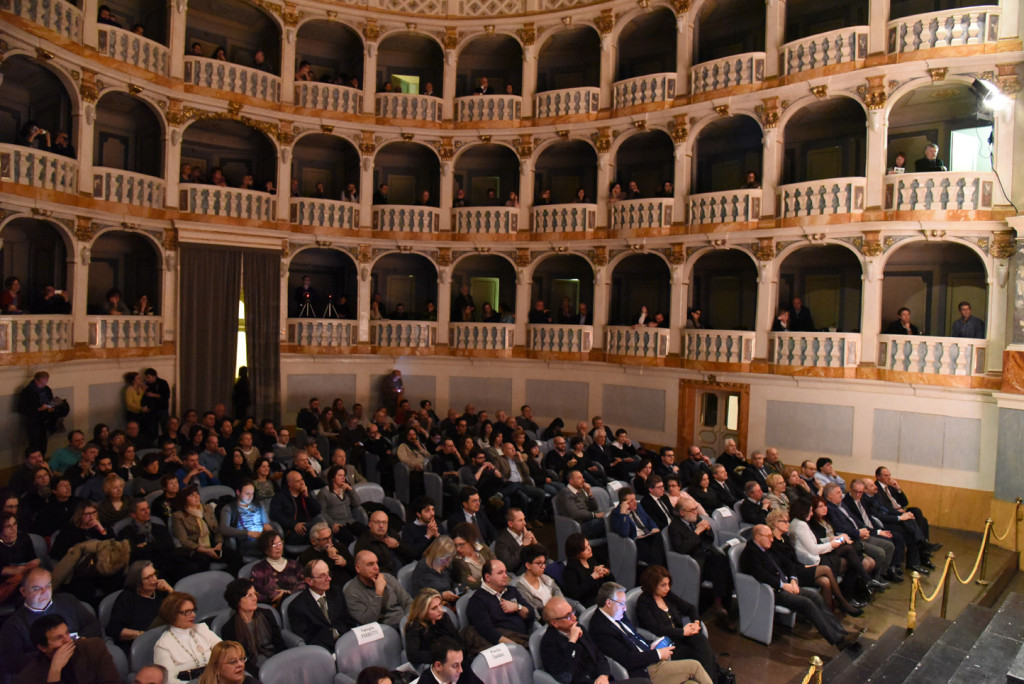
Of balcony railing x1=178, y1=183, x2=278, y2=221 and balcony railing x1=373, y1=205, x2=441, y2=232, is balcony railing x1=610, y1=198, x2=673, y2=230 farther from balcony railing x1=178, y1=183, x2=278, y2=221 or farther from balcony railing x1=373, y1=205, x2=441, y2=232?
balcony railing x1=178, y1=183, x2=278, y2=221

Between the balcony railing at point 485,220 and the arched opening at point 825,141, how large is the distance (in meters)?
7.06

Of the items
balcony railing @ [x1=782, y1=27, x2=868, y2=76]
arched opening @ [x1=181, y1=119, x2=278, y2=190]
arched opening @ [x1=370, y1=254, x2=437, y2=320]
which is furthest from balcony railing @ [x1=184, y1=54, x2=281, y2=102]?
balcony railing @ [x1=782, y1=27, x2=868, y2=76]

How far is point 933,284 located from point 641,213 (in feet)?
21.8

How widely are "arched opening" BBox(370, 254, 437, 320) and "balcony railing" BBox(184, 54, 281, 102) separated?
5.54 m

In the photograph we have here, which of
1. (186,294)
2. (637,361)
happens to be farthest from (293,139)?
(637,361)

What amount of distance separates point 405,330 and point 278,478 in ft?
32.8

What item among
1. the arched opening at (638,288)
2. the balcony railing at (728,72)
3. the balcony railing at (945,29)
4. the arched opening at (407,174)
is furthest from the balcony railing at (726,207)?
the arched opening at (407,174)

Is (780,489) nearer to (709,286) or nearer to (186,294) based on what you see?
(709,286)

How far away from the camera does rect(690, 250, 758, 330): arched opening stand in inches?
679

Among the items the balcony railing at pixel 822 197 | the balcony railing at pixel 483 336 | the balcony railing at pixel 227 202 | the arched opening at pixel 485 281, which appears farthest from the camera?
the arched opening at pixel 485 281

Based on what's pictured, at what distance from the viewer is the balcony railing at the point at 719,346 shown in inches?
600

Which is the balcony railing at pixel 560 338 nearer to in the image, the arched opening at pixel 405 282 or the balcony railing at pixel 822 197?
the arched opening at pixel 405 282

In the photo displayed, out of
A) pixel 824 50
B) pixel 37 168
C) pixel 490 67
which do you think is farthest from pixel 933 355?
pixel 37 168

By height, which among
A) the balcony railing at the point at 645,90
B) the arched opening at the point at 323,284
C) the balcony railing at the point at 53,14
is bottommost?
the arched opening at the point at 323,284
